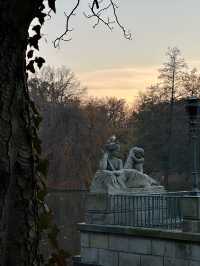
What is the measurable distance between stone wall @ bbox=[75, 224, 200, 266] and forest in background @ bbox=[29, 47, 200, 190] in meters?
23.7

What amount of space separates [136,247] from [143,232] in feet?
1.47

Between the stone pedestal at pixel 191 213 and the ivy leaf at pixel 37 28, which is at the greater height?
the ivy leaf at pixel 37 28

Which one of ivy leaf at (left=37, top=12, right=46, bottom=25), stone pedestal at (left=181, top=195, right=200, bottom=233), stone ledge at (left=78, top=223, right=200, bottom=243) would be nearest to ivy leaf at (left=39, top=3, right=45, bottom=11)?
ivy leaf at (left=37, top=12, right=46, bottom=25)

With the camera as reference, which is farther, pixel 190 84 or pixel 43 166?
pixel 190 84

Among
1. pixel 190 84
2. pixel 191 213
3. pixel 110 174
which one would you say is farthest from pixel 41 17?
pixel 190 84

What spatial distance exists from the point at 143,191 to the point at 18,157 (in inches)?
495

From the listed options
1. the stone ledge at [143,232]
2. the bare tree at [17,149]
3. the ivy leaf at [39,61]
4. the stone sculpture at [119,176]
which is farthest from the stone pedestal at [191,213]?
the bare tree at [17,149]

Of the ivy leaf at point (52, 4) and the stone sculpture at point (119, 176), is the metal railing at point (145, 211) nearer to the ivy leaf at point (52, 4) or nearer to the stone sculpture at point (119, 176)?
the stone sculpture at point (119, 176)

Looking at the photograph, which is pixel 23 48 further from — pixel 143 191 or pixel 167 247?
pixel 143 191

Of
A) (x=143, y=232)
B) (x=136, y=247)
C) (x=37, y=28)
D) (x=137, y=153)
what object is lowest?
(x=136, y=247)

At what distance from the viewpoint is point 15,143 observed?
2021 millimetres

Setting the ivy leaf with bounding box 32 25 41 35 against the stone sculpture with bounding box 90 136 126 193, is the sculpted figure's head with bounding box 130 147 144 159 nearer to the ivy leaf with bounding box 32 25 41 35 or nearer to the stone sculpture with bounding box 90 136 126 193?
the stone sculpture with bounding box 90 136 126 193

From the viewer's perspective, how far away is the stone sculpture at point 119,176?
13.9 m

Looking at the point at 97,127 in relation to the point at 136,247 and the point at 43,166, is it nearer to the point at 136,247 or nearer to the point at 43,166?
the point at 136,247
